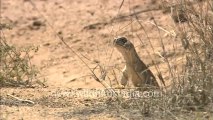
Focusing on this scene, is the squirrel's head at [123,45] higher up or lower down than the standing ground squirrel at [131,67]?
higher up

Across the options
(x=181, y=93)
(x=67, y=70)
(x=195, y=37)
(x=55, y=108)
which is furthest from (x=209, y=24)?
(x=67, y=70)

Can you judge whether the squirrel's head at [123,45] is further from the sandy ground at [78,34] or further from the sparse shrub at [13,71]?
the sparse shrub at [13,71]

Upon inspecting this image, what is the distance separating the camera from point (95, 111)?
6359 millimetres

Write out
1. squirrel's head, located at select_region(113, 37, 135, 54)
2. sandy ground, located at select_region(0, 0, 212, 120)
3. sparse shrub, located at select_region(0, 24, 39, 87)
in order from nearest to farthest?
1. sparse shrub, located at select_region(0, 24, 39, 87)
2. squirrel's head, located at select_region(113, 37, 135, 54)
3. sandy ground, located at select_region(0, 0, 212, 120)

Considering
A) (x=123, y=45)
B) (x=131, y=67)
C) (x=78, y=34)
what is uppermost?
(x=78, y=34)

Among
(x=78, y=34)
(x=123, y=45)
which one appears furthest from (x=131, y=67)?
(x=78, y=34)

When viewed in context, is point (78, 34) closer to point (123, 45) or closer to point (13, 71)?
point (123, 45)

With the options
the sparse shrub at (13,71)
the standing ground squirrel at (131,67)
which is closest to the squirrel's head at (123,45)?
the standing ground squirrel at (131,67)

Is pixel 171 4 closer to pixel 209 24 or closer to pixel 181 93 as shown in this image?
pixel 209 24

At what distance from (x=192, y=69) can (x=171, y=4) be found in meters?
0.67

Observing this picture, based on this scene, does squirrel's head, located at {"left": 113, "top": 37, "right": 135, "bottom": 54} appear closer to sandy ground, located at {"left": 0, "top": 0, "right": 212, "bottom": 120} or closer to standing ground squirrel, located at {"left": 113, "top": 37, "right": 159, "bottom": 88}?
standing ground squirrel, located at {"left": 113, "top": 37, "right": 159, "bottom": 88}

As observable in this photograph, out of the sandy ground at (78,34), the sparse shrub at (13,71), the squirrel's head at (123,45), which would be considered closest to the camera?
the sparse shrub at (13,71)

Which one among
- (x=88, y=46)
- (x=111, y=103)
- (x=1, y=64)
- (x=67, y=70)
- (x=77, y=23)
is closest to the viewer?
(x=111, y=103)

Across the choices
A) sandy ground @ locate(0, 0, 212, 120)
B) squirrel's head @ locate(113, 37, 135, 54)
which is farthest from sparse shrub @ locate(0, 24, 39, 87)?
squirrel's head @ locate(113, 37, 135, 54)
